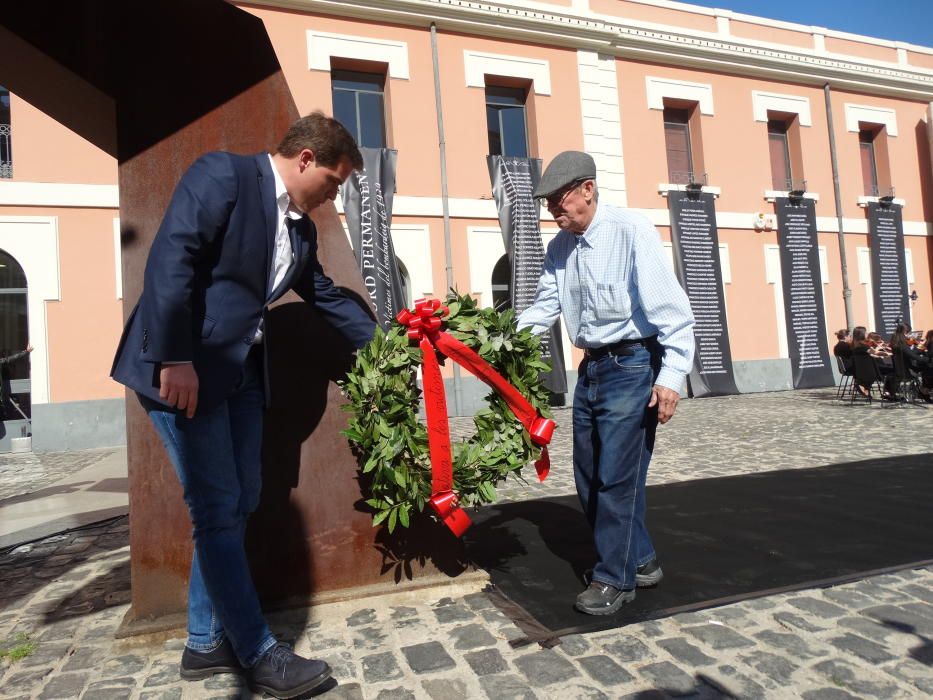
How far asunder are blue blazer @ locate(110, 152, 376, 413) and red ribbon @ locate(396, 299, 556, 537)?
66cm

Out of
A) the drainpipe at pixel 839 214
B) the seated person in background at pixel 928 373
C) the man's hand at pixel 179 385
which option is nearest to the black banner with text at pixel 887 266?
the drainpipe at pixel 839 214

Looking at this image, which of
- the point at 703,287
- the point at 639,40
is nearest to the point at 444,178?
the point at 639,40

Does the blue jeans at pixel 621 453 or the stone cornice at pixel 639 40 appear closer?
the blue jeans at pixel 621 453

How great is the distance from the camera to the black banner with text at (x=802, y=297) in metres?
15.8

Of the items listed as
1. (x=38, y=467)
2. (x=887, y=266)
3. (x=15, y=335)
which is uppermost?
(x=887, y=266)

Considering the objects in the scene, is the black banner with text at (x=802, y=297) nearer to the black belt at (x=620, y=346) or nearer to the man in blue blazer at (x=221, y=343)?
the black belt at (x=620, y=346)

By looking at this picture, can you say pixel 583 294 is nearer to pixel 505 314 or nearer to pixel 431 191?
pixel 505 314

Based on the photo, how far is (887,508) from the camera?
13.6 ft

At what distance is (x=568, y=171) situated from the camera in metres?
2.67

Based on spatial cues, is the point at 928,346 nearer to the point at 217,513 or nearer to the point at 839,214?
the point at 839,214

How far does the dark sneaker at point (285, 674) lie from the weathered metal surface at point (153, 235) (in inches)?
25.2

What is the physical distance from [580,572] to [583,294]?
141cm

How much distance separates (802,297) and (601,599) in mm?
15608

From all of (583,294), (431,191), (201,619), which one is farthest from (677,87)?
(201,619)
